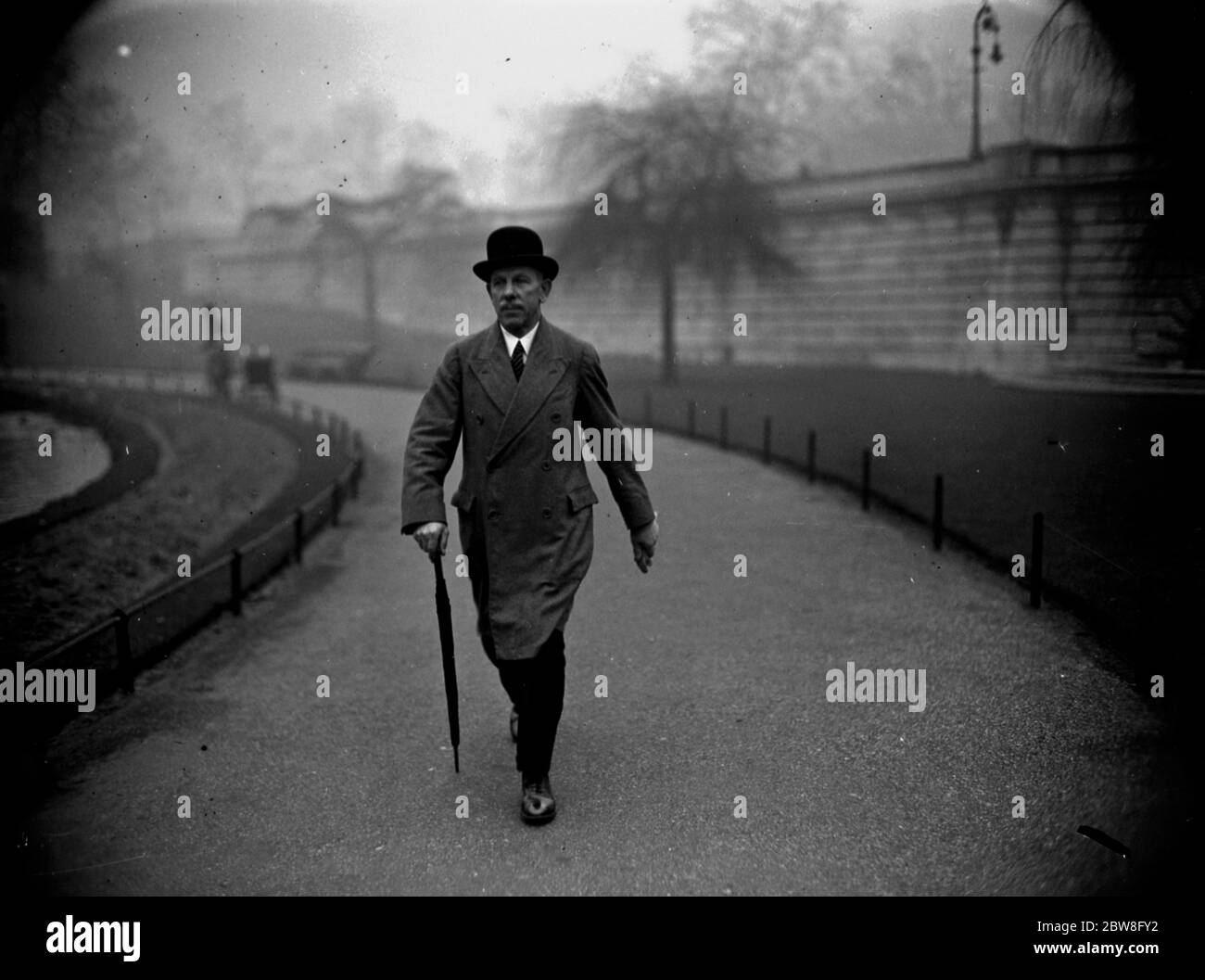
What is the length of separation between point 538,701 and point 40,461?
13.3 m

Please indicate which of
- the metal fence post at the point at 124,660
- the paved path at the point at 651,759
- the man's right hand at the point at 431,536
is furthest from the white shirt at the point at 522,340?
the metal fence post at the point at 124,660

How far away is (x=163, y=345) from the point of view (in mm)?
34125

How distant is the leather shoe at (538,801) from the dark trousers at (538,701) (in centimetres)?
3

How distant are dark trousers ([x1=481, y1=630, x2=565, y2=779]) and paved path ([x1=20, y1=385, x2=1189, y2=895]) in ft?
0.73

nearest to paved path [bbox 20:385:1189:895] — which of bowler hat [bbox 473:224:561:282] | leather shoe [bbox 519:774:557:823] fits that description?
leather shoe [bbox 519:774:557:823]

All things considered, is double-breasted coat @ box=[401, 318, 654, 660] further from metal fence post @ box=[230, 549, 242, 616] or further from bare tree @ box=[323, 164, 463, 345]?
bare tree @ box=[323, 164, 463, 345]

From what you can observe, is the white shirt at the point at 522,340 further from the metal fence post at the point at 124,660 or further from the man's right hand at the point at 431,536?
the metal fence post at the point at 124,660

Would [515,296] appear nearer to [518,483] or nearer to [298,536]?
[518,483]

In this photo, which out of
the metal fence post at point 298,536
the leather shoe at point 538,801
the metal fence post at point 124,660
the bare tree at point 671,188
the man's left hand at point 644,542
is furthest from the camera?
the bare tree at point 671,188

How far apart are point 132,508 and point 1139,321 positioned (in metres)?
11.1

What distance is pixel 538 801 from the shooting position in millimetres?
4027

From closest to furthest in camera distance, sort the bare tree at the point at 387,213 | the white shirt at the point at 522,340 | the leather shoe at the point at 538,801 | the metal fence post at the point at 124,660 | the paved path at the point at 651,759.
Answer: the paved path at the point at 651,759 < the leather shoe at the point at 538,801 < the white shirt at the point at 522,340 < the metal fence post at the point at 124,660 < the bare tree at the point at 387,213

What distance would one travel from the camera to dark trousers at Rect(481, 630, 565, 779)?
161 inches

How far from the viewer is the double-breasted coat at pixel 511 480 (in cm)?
410
